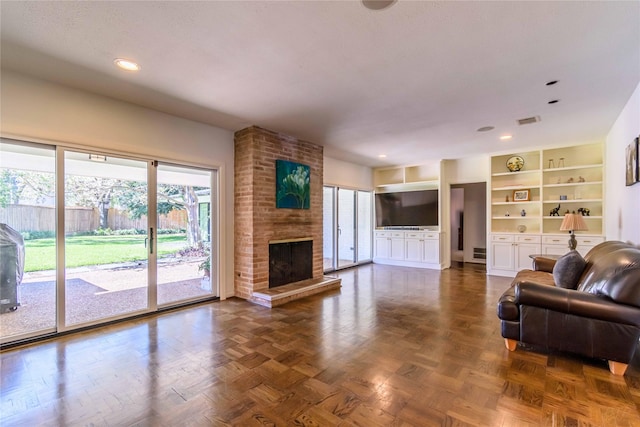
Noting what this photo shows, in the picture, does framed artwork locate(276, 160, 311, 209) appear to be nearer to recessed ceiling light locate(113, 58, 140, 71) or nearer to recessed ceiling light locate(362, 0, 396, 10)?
recessed ceiling light locate(113, 58, 140, 71)

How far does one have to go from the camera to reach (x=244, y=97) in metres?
3.22

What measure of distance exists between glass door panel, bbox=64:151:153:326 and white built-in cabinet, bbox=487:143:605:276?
6.25m

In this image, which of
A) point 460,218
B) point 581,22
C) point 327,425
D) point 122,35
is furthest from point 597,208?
point 122,35

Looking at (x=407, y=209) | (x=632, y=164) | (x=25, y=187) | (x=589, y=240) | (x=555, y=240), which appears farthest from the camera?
(x=407, y=209)

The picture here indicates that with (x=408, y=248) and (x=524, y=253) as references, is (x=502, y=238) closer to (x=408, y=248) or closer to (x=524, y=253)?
(x=524, y=253)

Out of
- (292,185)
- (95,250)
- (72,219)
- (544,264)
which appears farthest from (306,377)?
(544,264)

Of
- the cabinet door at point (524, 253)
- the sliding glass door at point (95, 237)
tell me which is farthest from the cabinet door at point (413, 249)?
the sliding glass door at point (95, 237)

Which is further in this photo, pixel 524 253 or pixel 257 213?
pixel 524 253

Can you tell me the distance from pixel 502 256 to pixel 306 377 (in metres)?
5.31

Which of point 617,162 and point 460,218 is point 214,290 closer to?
point 617,162

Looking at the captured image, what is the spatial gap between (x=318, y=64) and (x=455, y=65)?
3.84ft

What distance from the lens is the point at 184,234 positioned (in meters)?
4.09

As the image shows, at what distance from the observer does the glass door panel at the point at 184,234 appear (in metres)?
3.85

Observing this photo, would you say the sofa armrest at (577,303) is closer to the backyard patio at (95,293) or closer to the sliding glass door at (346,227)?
the backyard patio at (95,293)
